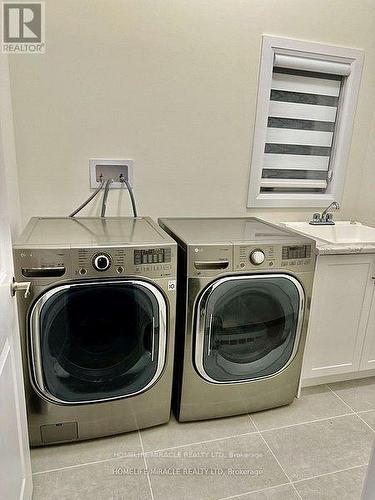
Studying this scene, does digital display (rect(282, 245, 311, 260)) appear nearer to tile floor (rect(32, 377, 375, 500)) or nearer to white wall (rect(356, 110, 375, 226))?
→ tile floor (rect(32, 377, 375, 500))

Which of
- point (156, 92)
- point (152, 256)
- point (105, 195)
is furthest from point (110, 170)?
point (152, 256)

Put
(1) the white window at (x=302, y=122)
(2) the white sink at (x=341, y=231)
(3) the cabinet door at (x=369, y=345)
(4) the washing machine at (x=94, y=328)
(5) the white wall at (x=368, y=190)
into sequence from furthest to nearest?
(5) the white wall at (x=368, y=190) → (2) the white sink at (x=341, y=231) → (1) the white window at (x=302, y=122) → (3) the cabinet door at (x=369, y=345) → (4) the washing machine at (x=94, y=328)

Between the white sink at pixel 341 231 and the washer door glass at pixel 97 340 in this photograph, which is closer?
the washer door glass at pixel 97 340

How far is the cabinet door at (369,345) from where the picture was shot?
2051 mm

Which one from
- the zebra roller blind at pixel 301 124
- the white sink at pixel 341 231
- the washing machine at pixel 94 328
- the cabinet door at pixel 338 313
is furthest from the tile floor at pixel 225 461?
the zebra roller blind at pixel 301 124

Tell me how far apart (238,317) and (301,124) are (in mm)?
1462

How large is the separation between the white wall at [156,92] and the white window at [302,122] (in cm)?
7

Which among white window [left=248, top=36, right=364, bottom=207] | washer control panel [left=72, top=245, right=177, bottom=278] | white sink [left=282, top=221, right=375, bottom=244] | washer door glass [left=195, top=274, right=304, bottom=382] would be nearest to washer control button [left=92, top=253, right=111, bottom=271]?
washer control panel [left=72, top=245, right=177, bottom=278]

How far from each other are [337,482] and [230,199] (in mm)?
Result: 1601

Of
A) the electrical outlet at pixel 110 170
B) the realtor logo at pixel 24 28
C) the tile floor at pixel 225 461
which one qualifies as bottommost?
the tile floor at pixel 225 461

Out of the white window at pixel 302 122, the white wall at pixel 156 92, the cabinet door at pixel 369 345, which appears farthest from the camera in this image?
the white window at pixel 302 122

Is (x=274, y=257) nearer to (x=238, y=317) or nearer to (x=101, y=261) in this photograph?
(x=238, y=317)

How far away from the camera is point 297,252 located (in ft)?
5.73

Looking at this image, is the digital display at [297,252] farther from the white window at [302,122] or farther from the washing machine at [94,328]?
the white window at [302,122]
